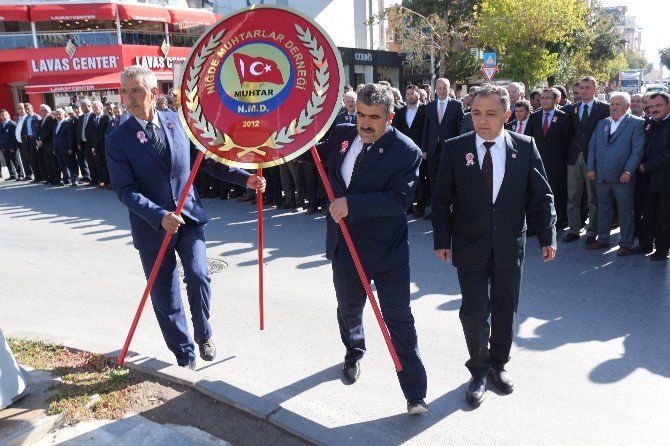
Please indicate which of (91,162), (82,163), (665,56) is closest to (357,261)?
(91,162)

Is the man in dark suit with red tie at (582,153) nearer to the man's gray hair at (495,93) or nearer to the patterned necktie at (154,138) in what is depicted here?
the man's gray hair at (495,93)

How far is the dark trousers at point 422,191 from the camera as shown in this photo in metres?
9.55

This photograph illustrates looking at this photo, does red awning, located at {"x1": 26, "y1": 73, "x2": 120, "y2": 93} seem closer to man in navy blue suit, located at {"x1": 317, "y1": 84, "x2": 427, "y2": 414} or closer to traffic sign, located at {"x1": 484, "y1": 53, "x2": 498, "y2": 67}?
traffic sign, located at {"x1": 484, "y1": 53, "x2": 498, "y2": 67}

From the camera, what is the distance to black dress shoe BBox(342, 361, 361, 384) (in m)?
4.26

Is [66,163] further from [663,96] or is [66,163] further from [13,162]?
[663,96]

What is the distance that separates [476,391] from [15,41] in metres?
33.8

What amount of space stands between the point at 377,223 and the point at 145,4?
3385 cm

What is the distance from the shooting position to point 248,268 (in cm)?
725

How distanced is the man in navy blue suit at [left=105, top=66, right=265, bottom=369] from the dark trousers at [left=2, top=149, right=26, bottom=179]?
1456 cm

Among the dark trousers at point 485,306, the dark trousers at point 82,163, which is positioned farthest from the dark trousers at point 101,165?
the dark trousers at point 485,306

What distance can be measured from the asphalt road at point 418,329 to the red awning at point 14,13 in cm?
2638

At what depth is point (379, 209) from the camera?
3.52m

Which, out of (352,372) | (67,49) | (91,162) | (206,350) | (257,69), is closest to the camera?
(257,69)

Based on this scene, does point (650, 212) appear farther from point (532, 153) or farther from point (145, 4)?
point (145, 4)
